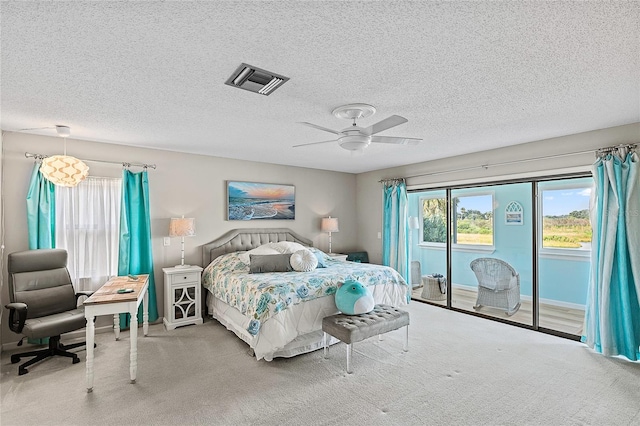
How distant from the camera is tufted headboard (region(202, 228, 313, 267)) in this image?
5.00 m

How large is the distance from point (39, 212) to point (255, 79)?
11.0 ft

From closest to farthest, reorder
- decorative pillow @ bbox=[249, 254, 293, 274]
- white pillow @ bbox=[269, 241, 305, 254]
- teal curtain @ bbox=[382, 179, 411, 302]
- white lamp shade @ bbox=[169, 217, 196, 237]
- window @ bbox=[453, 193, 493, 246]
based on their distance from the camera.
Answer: decorative pillow @ bbox=[249, 254, 293, 274] → white lamp shade @ bbox=[169, 217, 196, 237] → white pillow @ bbox=[269, 241, 305, 254] → window @ bbox=[453, 193, 493, 246] → teal curtain @ bbox=[382, 179, 411, 302]

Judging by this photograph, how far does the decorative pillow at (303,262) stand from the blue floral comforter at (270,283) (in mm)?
110

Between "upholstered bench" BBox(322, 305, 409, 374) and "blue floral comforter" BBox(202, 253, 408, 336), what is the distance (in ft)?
1.33

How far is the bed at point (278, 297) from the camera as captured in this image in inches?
129

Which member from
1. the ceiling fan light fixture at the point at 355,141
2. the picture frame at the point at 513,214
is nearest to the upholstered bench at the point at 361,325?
the ceiling fan light fixture at the point at 355,141

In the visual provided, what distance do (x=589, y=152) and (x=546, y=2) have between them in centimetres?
308

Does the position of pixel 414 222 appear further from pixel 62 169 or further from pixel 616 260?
pixel 62 169

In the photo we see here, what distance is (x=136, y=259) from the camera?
4.34m

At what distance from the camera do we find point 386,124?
2609 mm

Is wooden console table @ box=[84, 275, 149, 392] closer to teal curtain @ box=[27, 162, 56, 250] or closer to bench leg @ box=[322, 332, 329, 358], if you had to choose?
teal curtain @ box=[27, 162, 56, 250]

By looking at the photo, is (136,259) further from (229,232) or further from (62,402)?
(62,402)

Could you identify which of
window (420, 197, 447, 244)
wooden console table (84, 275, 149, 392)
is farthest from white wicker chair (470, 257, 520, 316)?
wooden console table (84, 275, 149, 392)

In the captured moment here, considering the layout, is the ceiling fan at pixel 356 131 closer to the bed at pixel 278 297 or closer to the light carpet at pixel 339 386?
the bed at pixel 278 297
